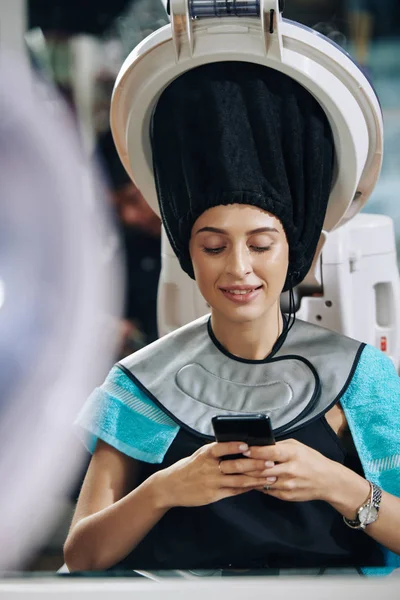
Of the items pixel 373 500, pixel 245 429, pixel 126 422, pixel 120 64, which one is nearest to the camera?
pixel 245 429

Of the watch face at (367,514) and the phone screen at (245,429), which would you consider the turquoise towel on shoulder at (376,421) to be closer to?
the watch face at (367,514)

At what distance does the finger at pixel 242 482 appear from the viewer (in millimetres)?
1408

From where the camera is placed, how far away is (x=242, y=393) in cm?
152

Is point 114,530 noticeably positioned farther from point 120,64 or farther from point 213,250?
point 120,64

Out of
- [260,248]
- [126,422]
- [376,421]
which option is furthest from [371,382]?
[126,422]

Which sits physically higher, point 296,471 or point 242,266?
point 242,266

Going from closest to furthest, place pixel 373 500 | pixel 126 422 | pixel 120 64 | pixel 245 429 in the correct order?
pixel 245 429 < pixel 373 500 < pixel 126 422 < pixel 120 64

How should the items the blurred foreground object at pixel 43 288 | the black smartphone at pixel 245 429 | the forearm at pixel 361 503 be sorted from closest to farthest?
the black smartphone at pixel 245 429
the forearm at pixel 361 503
the blurred foreground object at pixel 43 288

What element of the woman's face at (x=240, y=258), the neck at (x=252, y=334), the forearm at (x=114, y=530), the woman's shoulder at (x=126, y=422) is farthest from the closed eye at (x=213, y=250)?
the forearm at (x=114, y=530)

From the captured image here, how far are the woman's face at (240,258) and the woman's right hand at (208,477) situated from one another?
0.24 m

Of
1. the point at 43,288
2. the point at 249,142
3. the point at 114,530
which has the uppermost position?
the point at 249,142

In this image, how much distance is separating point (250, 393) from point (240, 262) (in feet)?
0.79

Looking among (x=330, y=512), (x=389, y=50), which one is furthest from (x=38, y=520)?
(x=389, y=50)

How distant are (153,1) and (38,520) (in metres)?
1.03
